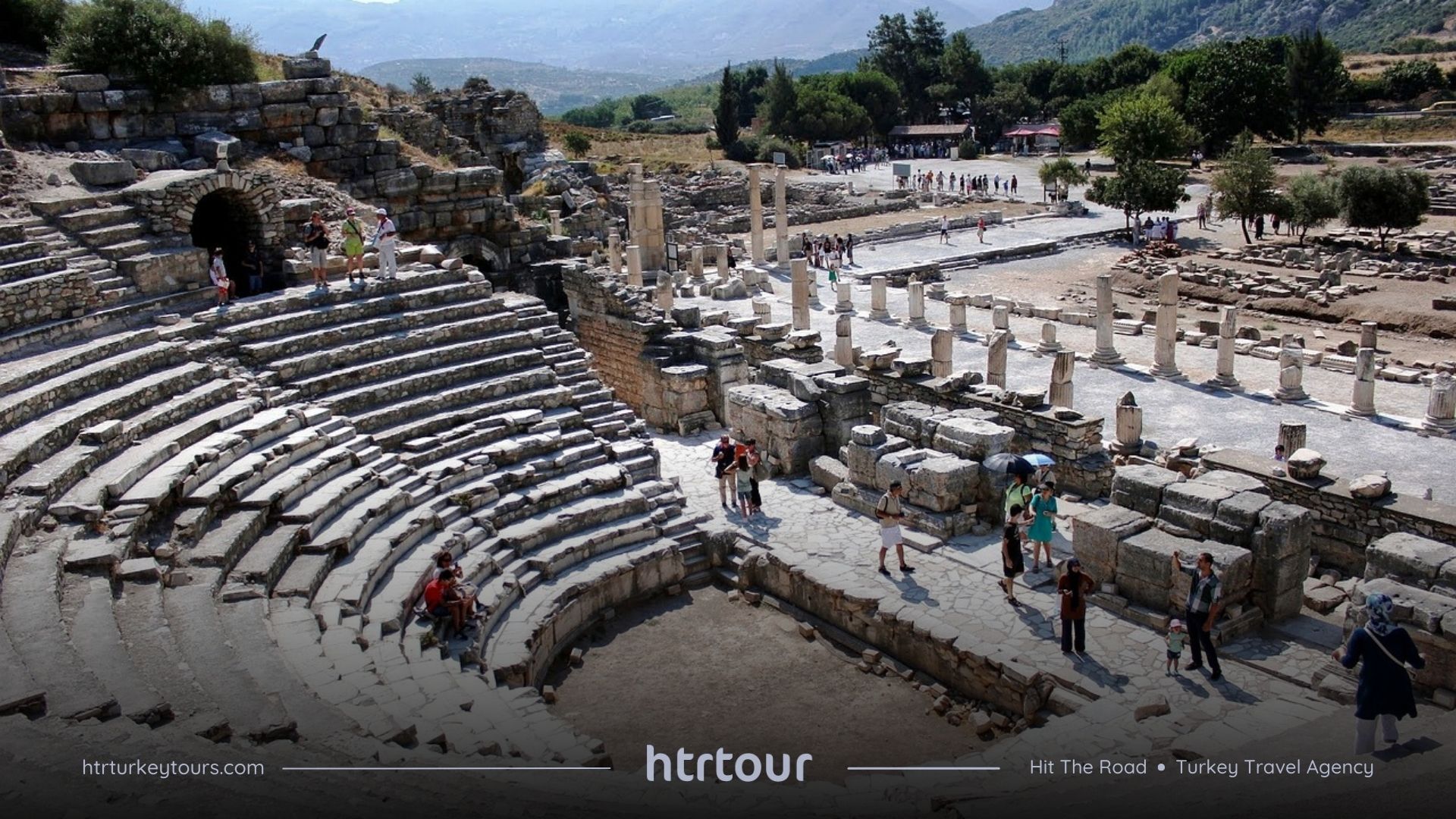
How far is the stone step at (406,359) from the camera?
16.5 metres

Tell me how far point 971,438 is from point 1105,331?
986 cm

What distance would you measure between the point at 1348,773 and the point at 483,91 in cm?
4613

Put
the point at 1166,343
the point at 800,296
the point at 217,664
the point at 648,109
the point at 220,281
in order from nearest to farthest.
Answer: the point at 217,664 → the point at 220,281 → the point at 1166,343 → the point at 800,296 → the point at 648,109

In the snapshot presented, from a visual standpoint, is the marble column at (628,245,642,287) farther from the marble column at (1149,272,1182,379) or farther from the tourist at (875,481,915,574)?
the tourist at (875,481,915,574)

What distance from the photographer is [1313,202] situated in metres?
39.7

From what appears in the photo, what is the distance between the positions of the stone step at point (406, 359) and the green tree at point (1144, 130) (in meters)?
37.8

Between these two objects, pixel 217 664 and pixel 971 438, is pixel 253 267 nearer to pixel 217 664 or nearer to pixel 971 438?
pixel 217 664

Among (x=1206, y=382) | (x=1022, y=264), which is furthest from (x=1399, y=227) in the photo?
(x=1206, y=382)

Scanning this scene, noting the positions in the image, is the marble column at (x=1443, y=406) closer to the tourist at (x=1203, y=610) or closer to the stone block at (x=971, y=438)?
the stone block at (x=971, y=438)

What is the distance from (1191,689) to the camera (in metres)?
11.2

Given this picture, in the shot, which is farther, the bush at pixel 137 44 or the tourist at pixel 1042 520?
the bush at pixel 137 44

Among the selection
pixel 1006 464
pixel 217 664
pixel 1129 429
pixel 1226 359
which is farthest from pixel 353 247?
pixel 1226 359

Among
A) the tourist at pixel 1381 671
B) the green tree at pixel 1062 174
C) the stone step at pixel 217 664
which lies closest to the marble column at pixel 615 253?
the stone step at pixel 217 664

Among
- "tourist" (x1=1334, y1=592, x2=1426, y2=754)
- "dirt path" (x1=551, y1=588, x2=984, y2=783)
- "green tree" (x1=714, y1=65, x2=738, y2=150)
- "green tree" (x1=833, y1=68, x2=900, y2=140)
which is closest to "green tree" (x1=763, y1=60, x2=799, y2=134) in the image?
"green tree" (x1=714, y1=65, x2=738, y2=150)
